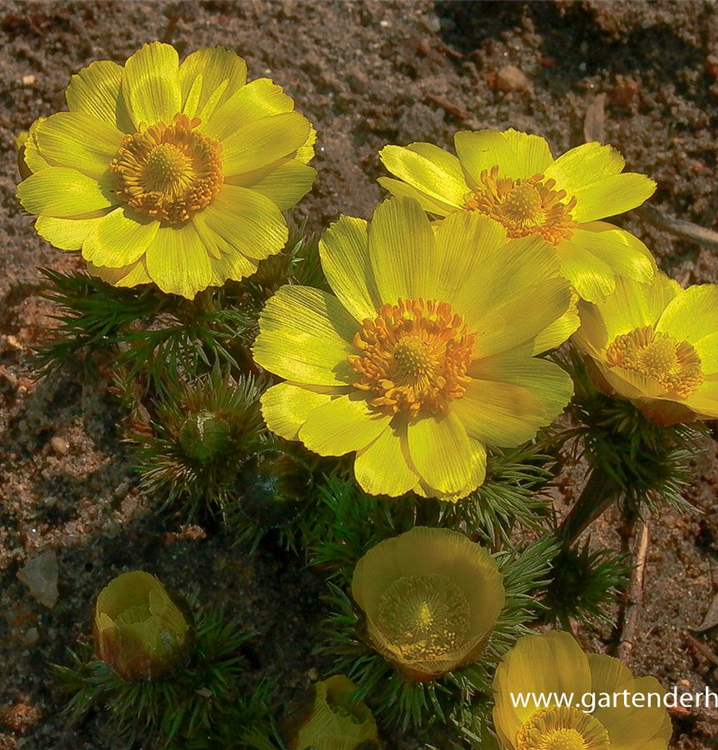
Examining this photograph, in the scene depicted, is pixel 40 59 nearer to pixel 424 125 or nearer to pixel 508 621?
pixel 424 125

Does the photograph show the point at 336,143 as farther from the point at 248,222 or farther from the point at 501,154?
→ the point at 248,222

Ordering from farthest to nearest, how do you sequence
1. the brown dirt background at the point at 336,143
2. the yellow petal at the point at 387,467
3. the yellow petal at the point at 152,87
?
the brown dirt background at the point at 336,143 < the yellow petal at the point at 152,87 < the yellow petal at the point at 387,467

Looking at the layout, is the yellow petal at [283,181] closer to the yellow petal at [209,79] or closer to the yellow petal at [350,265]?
the yellow petal at [350,265]

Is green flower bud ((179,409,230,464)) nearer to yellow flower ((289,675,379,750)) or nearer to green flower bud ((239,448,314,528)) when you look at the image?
green flower bud ((239,448,314,528))

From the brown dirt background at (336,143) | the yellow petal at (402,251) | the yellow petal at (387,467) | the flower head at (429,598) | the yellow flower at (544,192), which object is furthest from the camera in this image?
the brown dirt background at (336,143)

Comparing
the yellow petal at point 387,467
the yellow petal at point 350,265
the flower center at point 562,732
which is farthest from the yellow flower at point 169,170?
the flower center at point 562,732
